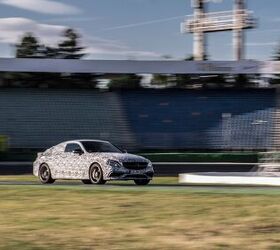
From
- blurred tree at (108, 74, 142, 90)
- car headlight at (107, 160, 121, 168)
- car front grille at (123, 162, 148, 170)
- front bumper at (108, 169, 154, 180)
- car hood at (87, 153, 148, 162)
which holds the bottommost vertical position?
front bumper at (108, 169, 154, 180)

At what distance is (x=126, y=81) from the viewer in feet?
175

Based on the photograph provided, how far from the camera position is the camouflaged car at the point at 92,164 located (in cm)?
2081

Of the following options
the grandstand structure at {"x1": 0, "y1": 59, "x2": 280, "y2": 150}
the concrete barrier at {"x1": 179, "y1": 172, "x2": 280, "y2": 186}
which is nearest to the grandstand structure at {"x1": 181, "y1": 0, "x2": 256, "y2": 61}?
the grandstand structure at {"x1": 0, "y1": 59, "x2": 280, "y2": 150}

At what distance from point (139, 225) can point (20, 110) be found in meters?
38.9

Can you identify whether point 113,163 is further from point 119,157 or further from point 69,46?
point 69,46

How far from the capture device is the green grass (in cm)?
902

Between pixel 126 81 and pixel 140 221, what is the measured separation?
42.7 m

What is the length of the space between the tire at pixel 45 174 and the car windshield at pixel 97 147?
172cm

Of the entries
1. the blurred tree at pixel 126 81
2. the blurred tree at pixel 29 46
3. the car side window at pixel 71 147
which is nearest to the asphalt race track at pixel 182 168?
the car side window at pixel 71 147

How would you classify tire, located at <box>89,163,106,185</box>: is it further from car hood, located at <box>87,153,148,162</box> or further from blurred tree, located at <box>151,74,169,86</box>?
blurred tree, located at <box>151,74,169,86</box>

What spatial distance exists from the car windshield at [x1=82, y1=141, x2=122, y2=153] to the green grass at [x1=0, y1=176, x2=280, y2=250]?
272 inches

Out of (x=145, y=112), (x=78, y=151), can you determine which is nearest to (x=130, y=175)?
(x=78, y=151)

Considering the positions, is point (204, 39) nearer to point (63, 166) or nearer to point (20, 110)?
point (20, 110)

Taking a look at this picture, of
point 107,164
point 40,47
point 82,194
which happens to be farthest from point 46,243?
point 40,47
